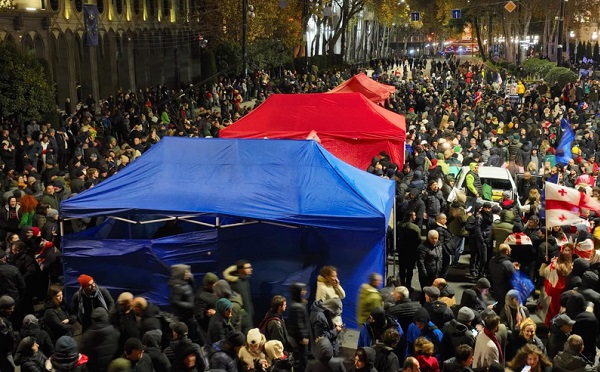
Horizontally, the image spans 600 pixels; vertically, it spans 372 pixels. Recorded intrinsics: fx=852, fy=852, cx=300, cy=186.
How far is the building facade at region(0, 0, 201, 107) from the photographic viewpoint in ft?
97.5

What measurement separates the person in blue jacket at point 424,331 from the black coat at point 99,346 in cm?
294

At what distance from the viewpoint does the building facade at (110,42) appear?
97.5 ft

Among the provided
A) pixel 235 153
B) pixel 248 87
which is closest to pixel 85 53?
pixel 248 87

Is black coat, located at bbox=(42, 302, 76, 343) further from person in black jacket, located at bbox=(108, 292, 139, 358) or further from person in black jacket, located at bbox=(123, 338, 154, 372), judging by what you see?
person in black jacket, located at bbox=(123, 338, 154, 372)

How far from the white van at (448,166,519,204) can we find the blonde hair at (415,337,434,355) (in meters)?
8.38

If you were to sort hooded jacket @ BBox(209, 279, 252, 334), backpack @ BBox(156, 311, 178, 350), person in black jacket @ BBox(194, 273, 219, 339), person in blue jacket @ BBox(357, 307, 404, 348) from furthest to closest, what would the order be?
person in black jacket @ BBox(194, 273, 219, 339) < hooded jacket @ BBox(209, 279, 252, 334) < backpack @ BBox(156, 311, 178, 350) < person in blue jacket @ BBox(357, 307, 404, 348)

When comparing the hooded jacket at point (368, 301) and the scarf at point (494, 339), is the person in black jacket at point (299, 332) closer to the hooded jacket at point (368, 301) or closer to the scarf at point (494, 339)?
the hooded jacket at point (368, 301)

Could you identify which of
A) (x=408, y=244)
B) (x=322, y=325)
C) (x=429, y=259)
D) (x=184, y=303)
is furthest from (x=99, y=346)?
(x=408, y=244)

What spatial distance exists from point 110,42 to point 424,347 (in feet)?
109

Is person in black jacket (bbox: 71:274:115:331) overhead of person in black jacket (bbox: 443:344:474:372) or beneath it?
beneath

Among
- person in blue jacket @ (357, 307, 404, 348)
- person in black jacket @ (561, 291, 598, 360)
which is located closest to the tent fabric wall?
person in blue jacket @ (357, 307, 404, 348)

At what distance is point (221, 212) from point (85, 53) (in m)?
27.5

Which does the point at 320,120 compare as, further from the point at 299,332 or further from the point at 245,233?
the point at 299,332

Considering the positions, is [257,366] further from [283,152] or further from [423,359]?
[283,152]
